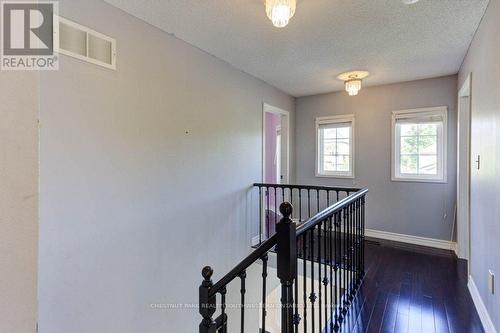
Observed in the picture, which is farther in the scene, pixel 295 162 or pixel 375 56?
pixel 295 162

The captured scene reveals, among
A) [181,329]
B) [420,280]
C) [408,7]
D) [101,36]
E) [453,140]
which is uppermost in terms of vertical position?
[408,7]

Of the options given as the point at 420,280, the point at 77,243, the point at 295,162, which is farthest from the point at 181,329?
the point at 295,162

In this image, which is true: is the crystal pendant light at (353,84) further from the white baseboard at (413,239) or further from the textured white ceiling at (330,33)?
the white baseboard at (413,239)

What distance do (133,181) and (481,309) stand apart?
3.11 metres

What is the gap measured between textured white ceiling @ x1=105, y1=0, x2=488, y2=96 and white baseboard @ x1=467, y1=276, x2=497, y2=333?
7.89 feet

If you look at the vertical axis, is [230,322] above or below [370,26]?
below

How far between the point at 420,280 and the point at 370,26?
2.63 meters

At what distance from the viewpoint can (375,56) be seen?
10.1 ft

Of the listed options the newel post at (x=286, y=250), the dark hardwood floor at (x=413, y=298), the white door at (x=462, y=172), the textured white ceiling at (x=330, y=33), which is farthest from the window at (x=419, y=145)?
the newel post at (x=286, y=250)

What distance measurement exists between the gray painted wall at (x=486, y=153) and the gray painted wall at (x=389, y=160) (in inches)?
52.7

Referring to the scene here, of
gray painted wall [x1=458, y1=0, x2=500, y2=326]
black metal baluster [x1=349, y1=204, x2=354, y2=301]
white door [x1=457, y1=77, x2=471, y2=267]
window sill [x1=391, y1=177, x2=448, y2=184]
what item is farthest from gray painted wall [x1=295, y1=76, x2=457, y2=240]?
black metal baluster [x1=349, y1=204, x2=354, y2=301]

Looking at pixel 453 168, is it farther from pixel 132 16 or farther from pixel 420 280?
pixel 132 16

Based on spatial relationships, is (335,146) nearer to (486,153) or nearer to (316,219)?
(486,153)

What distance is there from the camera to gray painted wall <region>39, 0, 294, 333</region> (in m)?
1.86
